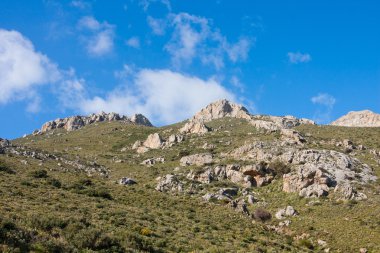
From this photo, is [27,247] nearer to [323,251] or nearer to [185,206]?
[185,206]

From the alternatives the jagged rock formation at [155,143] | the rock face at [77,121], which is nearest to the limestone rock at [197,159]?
the jagged rock formation at [155,143]

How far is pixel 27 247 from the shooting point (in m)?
14.5

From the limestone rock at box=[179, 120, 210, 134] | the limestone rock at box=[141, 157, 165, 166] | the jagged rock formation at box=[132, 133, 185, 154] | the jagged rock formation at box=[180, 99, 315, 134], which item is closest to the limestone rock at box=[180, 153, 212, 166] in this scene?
the limestone rock at box=[141, 157, 165, 166]

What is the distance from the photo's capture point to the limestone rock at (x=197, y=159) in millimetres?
80750

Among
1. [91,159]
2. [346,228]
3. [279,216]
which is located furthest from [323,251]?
[91,159]

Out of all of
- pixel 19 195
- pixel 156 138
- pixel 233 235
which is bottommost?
pixel 233 235

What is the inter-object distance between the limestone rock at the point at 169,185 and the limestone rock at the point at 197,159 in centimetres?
1490

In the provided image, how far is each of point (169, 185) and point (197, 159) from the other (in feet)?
69.3

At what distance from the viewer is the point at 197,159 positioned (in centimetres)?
8256

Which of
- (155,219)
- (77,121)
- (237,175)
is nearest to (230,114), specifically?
(77,121)

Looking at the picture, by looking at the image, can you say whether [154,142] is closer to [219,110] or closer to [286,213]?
[286,213]

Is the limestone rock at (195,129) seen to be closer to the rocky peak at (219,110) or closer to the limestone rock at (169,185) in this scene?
the rocky peak at (219,110)

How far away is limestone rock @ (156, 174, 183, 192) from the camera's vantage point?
60250 millimetres

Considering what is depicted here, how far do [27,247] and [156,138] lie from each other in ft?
322
